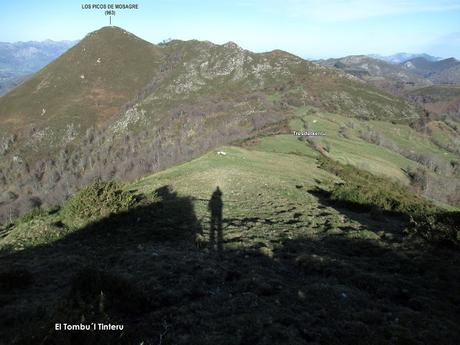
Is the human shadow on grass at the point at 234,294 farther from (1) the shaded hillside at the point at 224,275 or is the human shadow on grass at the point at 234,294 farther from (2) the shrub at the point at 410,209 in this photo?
(2) the shrub at the point at 410,209

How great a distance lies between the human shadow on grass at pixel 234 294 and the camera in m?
8.98

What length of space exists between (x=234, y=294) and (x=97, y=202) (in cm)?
1240

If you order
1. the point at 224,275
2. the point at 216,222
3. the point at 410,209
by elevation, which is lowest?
the point at 410,209

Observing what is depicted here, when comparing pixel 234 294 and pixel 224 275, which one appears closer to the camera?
pixel 234 294

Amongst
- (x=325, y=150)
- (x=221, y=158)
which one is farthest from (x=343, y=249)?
(x=325, y=150)

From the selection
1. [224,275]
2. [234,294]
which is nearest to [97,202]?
[224,275]

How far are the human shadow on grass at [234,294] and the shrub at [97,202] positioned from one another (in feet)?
9.44

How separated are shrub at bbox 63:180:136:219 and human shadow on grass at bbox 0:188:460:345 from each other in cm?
288

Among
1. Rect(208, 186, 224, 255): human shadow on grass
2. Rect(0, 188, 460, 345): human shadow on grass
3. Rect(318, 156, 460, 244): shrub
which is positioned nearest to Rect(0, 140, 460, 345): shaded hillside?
Rect(0, 188, 460, 345): human shadow on grass

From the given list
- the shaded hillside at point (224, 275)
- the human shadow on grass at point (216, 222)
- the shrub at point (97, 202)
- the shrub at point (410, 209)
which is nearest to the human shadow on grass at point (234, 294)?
the shaded hillside at point (224, 275)

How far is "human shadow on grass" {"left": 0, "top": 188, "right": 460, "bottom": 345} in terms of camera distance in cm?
898

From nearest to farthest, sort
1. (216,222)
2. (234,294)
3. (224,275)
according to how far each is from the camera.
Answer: (234,294) → (224,275) → (216,222)

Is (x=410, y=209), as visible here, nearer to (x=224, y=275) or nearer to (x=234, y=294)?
(x=224, y=275)

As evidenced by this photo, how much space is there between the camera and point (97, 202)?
2125 cm
